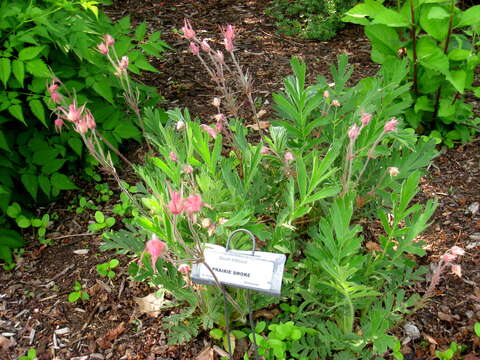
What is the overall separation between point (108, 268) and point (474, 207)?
207 cm

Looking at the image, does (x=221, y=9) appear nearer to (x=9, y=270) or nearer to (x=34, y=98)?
(x=34, y=98)

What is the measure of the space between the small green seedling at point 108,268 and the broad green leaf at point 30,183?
561 millimetres

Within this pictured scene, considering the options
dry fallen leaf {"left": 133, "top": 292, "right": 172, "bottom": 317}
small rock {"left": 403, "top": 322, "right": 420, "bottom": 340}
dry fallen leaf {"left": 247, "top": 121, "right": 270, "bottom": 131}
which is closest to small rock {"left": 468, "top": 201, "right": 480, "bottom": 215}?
small rock {"left": 403, "top": 322, "right": 420, "bottom": 340}

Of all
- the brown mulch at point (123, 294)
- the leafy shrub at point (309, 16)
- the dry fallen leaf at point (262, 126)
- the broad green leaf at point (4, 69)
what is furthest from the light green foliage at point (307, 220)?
the leafy shrub at point (309, 16)

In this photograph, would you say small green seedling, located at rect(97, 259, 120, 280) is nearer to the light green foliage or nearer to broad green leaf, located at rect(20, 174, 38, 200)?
the light green foliage

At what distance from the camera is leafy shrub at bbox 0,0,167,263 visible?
2.45m

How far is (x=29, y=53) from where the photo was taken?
7.99 feet

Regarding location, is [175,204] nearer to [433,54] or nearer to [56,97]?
[56,97]

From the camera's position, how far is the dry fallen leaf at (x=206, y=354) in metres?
2.10

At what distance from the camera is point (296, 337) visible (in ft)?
6.20

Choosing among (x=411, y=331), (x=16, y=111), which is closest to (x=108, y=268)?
(x=16, y=111)

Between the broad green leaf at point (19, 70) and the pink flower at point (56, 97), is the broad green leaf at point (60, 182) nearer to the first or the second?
the broad green leaf at point (19, 70)

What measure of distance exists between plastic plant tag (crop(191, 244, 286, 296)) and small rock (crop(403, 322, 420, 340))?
3.32ft

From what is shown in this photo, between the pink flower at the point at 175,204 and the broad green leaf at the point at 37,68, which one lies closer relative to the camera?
the pink flower at the point at 175,204
